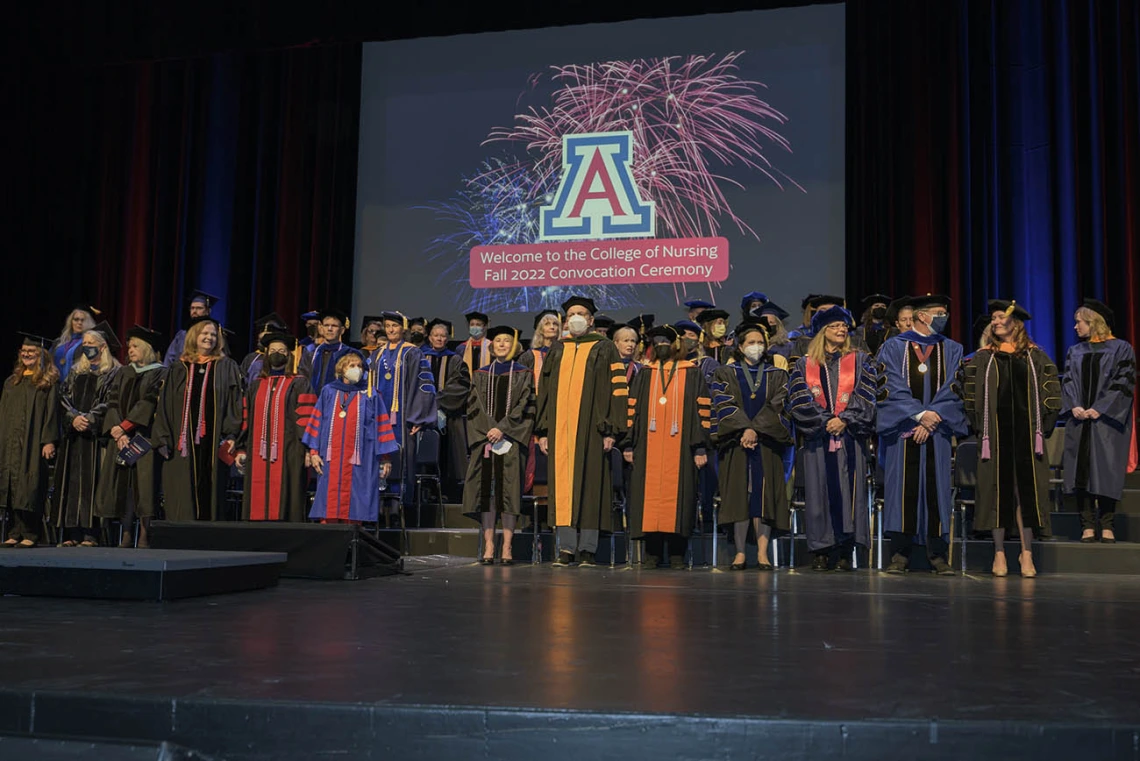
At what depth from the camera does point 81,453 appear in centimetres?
768

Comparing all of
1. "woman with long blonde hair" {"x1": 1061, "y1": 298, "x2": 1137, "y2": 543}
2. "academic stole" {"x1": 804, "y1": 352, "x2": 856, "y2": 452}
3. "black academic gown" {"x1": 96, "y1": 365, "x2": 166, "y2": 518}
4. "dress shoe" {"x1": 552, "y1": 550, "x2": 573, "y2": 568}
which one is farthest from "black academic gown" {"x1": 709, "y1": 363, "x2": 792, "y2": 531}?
"black academic gown" {"x1": 96, "y1": 365, "x2": 166, "y2": 518}

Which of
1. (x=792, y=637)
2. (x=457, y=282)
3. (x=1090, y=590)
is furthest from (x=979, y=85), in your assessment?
(x=792, y=637)

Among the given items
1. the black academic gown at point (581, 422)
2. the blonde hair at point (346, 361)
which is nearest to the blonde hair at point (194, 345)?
the blonde hair at point (346, 361)

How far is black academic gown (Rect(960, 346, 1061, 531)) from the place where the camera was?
20.2 ft

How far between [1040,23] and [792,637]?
26.9ft

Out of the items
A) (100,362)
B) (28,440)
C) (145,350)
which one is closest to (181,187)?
(100,362)

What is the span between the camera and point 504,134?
10.5m

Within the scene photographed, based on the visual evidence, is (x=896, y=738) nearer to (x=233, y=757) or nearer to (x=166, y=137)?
(x=233, y=757)

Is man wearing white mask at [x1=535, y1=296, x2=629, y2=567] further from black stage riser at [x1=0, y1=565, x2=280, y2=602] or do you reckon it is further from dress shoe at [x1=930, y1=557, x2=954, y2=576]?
black stage riser at [x1=0, y1=565, x2=280, y2=602]

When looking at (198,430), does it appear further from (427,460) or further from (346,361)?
(427,460)

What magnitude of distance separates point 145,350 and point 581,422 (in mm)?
3196

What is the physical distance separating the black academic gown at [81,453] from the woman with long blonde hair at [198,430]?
19.1 inches

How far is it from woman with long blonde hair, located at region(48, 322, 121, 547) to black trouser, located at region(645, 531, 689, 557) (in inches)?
148

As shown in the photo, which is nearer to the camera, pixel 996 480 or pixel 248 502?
pixel 996 480
